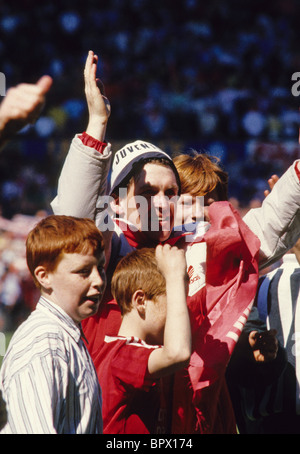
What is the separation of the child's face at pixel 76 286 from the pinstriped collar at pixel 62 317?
0.02 meters

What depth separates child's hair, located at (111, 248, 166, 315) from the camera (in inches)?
87.4

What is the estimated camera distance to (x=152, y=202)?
240 centimetres

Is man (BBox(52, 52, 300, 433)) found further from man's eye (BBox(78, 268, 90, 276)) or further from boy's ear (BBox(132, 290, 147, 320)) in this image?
man's eye (BBox(78, 268, 90, 276))

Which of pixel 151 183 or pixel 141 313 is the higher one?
pixel 151 183

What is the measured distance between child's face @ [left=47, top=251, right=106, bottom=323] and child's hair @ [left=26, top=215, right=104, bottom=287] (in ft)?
0.07

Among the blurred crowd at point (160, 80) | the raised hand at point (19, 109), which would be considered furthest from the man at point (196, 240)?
the blurred crowd at point (160, 80)

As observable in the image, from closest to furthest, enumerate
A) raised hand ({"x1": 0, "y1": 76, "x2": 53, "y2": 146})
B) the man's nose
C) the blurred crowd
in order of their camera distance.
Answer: raised hand ({"x1": 0, "y1": 76, "x2": 53, "y2": 146}), the man's nose, the blurred crowd

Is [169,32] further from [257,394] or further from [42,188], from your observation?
[257,394]

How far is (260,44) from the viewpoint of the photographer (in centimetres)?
1525

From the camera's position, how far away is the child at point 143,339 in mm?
2004

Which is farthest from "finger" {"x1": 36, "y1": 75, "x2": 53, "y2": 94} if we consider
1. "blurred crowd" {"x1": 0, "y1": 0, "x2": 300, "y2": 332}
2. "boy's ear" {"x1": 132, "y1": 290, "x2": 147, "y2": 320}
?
"blurred crowd" {"x1": 0, "y1": 0, "x2": 300, "y2": 332}
